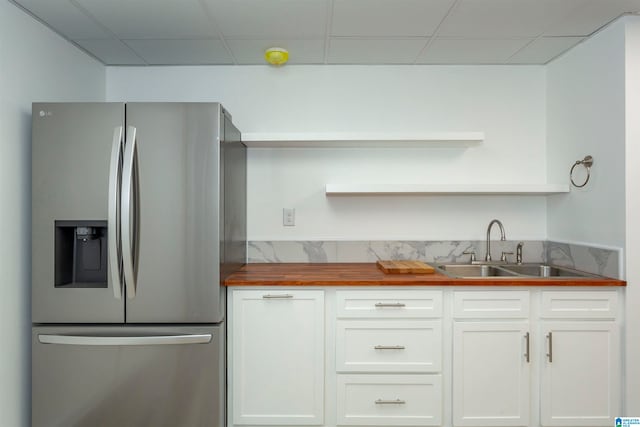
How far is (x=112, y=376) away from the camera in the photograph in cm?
188

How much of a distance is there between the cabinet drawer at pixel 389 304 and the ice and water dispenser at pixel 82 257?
1.17 m

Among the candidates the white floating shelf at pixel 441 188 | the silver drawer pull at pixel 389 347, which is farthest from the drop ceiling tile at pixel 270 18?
the silver drawer pull at pixel 389 347

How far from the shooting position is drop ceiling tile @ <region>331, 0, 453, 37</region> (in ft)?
6.25

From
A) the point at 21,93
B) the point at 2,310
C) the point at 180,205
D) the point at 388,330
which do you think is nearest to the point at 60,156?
the point at 21,93

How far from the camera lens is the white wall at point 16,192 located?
5.96ft

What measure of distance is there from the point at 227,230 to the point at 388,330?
0.97 m

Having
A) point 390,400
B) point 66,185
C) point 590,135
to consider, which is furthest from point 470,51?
point 66,185

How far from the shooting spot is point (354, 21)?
6.78ft

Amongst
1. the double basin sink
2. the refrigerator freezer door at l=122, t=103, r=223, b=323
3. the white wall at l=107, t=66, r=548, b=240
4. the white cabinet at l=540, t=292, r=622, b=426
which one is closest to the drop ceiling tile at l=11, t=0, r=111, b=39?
the white wall at l=107, t=66, r=548, b=240

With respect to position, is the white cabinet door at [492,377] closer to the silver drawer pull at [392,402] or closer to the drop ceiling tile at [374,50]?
the silver drawer pull at [392,402]

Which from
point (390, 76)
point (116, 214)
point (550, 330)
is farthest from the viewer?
point (390, 76)

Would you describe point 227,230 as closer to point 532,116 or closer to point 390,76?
point 390,76

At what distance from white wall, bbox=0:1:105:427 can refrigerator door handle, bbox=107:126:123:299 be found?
47cm

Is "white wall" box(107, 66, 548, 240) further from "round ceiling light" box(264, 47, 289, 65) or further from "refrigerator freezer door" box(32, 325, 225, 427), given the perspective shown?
"refrigerator freezer door" box(32, 325, 225, 427)
